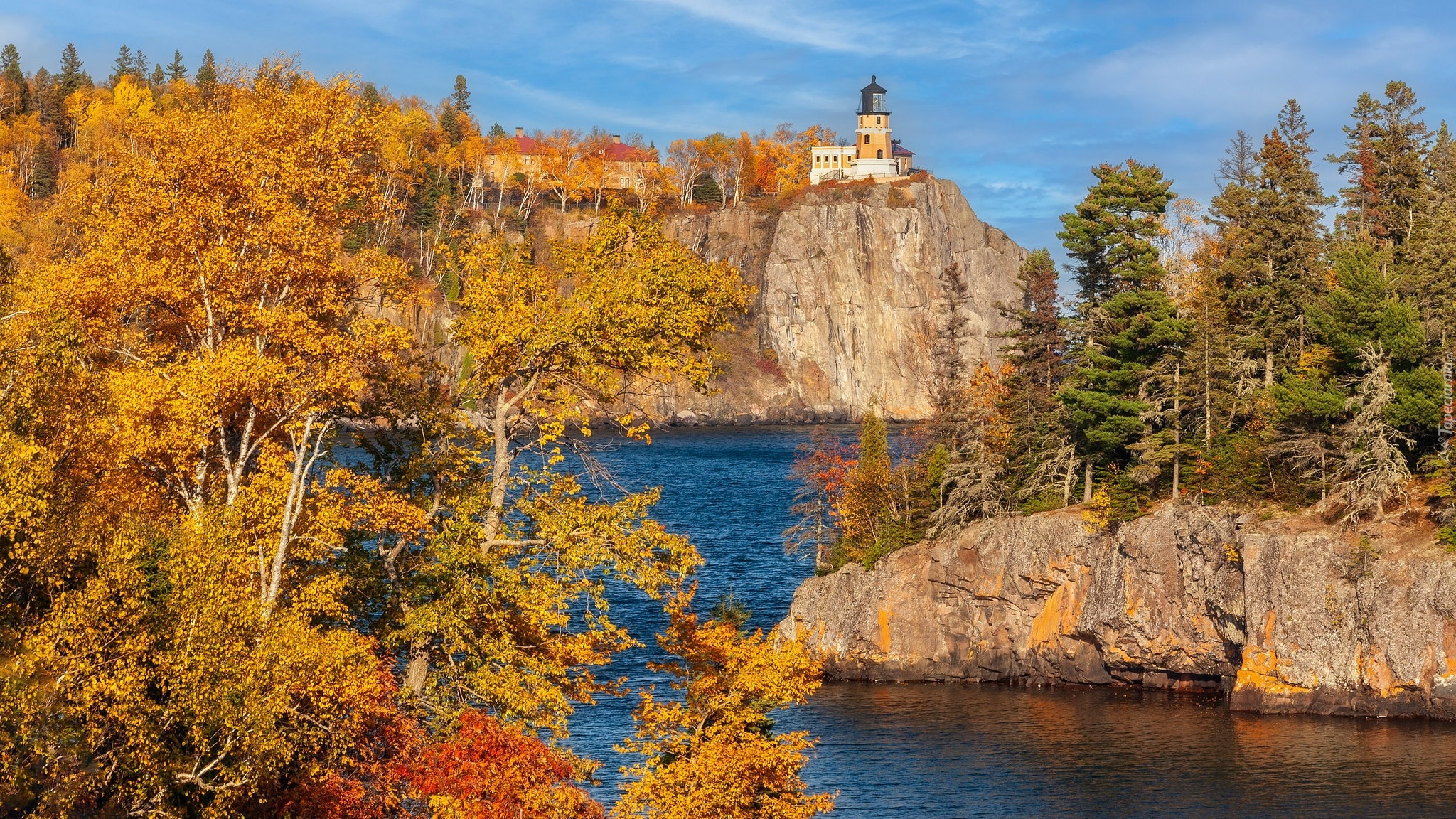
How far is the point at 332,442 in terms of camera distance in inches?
1017

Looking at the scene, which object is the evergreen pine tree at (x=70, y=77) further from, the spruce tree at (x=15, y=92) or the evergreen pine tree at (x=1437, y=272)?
the evergreen pine tree at (x=1437, y=272)

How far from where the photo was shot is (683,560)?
24844mm

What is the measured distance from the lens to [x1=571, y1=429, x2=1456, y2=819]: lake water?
→ 42.9 meters

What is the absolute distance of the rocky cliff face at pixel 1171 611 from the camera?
166 ft

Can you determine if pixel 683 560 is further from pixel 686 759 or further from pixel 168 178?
pixel 168 178

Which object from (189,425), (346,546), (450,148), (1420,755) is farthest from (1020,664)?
(450,148)

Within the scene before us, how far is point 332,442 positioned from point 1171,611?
4242cm

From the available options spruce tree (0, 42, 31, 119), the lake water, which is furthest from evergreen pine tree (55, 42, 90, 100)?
the lake water

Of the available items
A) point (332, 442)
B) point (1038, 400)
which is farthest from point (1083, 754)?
point (332, 442)

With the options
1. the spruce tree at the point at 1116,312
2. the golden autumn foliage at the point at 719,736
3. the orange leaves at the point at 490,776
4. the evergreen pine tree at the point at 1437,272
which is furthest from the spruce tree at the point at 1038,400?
the orange leaves at the point at 490,776

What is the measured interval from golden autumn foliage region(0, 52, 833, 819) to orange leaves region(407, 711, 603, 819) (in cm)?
6

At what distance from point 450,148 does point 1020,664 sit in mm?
145039

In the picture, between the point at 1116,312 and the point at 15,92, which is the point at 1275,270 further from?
the point at 15,92

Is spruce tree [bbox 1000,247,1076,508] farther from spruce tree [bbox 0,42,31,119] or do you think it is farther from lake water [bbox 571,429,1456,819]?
spruce tree [bbox 0,42,31,119]
